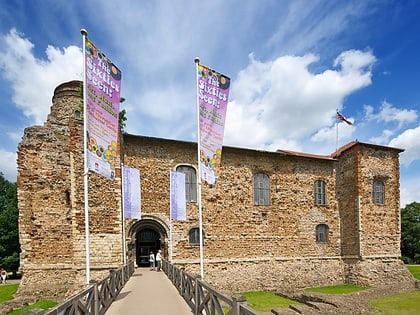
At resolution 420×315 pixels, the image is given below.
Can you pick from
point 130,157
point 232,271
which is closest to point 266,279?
point 232,271

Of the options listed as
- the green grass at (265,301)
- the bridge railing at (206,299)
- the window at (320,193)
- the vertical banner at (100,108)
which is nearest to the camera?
the bridge railing at (206,299)

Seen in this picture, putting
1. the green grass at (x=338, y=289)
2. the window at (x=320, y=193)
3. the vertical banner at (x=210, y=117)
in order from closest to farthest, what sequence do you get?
1. the vertical banner at (x=210, y=117)
2. the green grass at (x=338, y=289)
3. the window at (x=320, y=193)

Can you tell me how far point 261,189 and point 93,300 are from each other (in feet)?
50.8

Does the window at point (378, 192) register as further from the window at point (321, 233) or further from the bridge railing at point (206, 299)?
the bridge railing at point (206, 299)

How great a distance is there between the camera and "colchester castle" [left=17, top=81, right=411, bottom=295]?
47.2 ft

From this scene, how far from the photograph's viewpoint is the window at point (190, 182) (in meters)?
18.9

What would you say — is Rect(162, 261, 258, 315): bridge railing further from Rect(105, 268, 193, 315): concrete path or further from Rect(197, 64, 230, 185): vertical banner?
Rect(197, 64, 230, 185): vertical banner

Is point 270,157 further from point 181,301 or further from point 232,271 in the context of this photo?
point 181,301

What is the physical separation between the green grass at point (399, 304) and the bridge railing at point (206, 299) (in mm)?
10522

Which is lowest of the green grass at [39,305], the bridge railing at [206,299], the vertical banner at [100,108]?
the green grass at [39,305]

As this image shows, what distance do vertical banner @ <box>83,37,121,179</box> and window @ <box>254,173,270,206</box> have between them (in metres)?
13.1

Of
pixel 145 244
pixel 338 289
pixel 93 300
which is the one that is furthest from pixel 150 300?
pixel 338 289

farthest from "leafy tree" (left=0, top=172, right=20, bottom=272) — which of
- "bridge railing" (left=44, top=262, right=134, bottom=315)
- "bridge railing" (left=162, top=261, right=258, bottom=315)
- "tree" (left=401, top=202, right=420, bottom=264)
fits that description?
"tree" (left=401, top=202, right=420, bottom=264)

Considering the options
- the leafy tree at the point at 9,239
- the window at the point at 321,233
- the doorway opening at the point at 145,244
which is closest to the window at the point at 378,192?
the window at the point at 321,233
